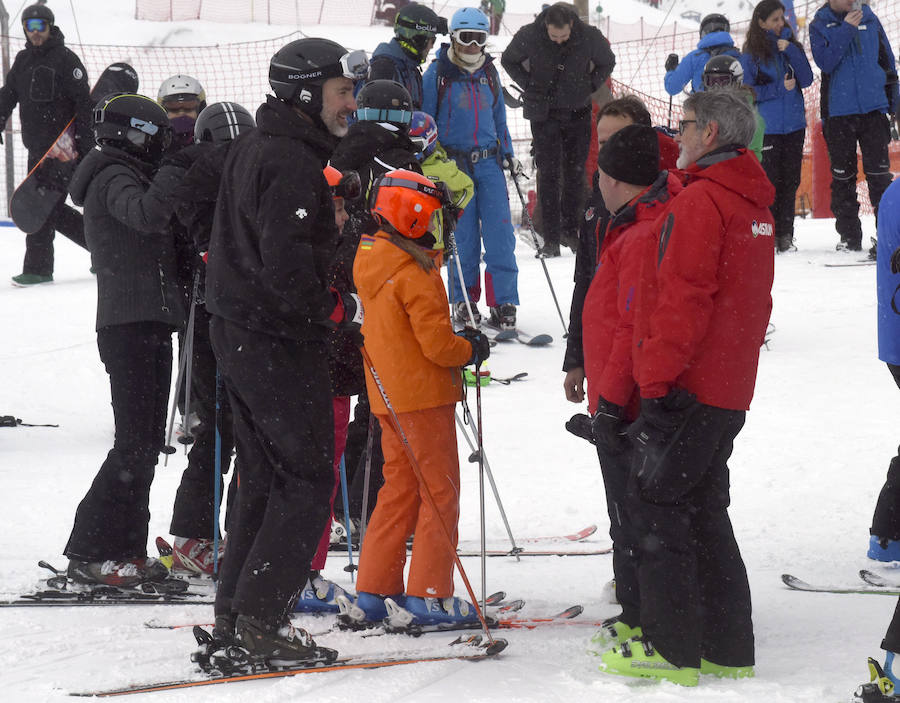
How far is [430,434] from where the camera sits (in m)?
3.85

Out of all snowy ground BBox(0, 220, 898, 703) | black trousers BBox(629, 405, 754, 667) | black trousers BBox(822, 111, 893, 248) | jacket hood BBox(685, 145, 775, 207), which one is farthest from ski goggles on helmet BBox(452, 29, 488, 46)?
black trousers BBox(629, 405, 754, 667)

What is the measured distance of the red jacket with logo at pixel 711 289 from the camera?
3133 mm

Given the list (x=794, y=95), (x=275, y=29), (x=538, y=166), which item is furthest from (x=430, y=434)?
(x=275, y=29)

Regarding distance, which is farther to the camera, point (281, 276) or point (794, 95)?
point (794, 95)

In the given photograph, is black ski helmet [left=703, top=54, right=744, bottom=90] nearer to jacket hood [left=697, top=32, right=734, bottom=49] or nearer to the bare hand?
jacket hood [left=697, top=32, right=734, bottom=49]

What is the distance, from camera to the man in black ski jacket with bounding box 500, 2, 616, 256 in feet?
30.0

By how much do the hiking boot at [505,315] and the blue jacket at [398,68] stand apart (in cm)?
160

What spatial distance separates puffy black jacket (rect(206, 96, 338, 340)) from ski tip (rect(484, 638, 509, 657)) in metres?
1.11

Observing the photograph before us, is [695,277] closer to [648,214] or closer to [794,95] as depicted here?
[648,214]

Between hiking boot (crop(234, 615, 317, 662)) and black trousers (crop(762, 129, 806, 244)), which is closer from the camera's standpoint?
hiking boot (crop(234, 615, 317, 662))

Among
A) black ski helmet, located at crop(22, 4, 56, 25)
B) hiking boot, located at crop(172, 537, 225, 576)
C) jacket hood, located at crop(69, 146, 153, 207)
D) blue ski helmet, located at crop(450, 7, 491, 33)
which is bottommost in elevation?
hiking boot, located at crop(172, 537, 225, 576)

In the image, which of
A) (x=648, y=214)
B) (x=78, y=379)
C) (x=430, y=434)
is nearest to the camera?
(x=648, y=214)

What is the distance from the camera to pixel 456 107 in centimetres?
797

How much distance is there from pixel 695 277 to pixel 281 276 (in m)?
1.20
